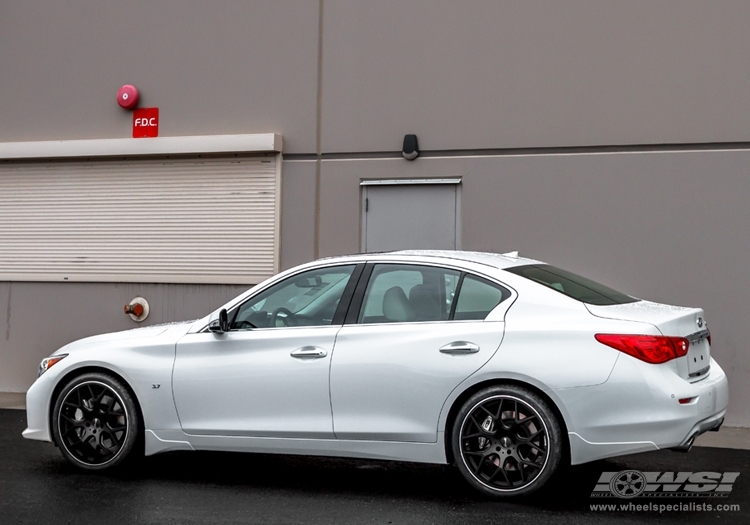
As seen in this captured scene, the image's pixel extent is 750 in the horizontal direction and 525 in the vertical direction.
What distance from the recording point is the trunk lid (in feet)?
18.6

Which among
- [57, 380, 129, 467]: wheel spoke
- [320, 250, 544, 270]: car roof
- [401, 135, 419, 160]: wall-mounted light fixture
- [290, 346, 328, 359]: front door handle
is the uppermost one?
[401, 135, 419, 160]: wall-mounted light fixture

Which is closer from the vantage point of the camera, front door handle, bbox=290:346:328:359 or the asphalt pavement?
the asphalt pavement

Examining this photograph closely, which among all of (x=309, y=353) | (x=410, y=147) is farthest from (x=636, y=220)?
(x=309, y=353)

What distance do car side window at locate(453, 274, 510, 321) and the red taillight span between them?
797 millimetres

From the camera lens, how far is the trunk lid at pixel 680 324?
5.67 meters

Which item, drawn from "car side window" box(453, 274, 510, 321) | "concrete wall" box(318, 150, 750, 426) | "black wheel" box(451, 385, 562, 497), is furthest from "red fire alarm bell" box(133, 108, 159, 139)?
"black wheel" box(451, 385, 562, 497)

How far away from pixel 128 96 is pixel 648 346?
26.2ft

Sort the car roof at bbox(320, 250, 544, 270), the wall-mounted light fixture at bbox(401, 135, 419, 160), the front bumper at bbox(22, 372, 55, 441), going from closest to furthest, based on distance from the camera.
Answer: the car roof at bbox(320, 250, 544, 270) → the front bumper at bbox(22, 372, 55, 441) → the wall-mounted light fixture at bbox(401, 135, 419, 160)

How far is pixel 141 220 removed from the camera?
457 inches

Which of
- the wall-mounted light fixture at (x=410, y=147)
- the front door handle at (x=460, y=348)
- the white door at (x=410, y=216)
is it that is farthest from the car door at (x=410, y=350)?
the wall-mounted light fixture at (x=410, y=147)

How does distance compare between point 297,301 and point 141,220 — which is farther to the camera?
point 141,220

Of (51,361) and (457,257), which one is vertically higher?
(457,257)

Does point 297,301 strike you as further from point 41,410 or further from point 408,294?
point 41,410

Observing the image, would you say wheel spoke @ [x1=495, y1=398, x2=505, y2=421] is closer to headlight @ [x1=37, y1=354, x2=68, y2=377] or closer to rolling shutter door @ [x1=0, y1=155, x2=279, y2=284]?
headlight @ [x1=37, y1=354, x2=68, y2=377]
